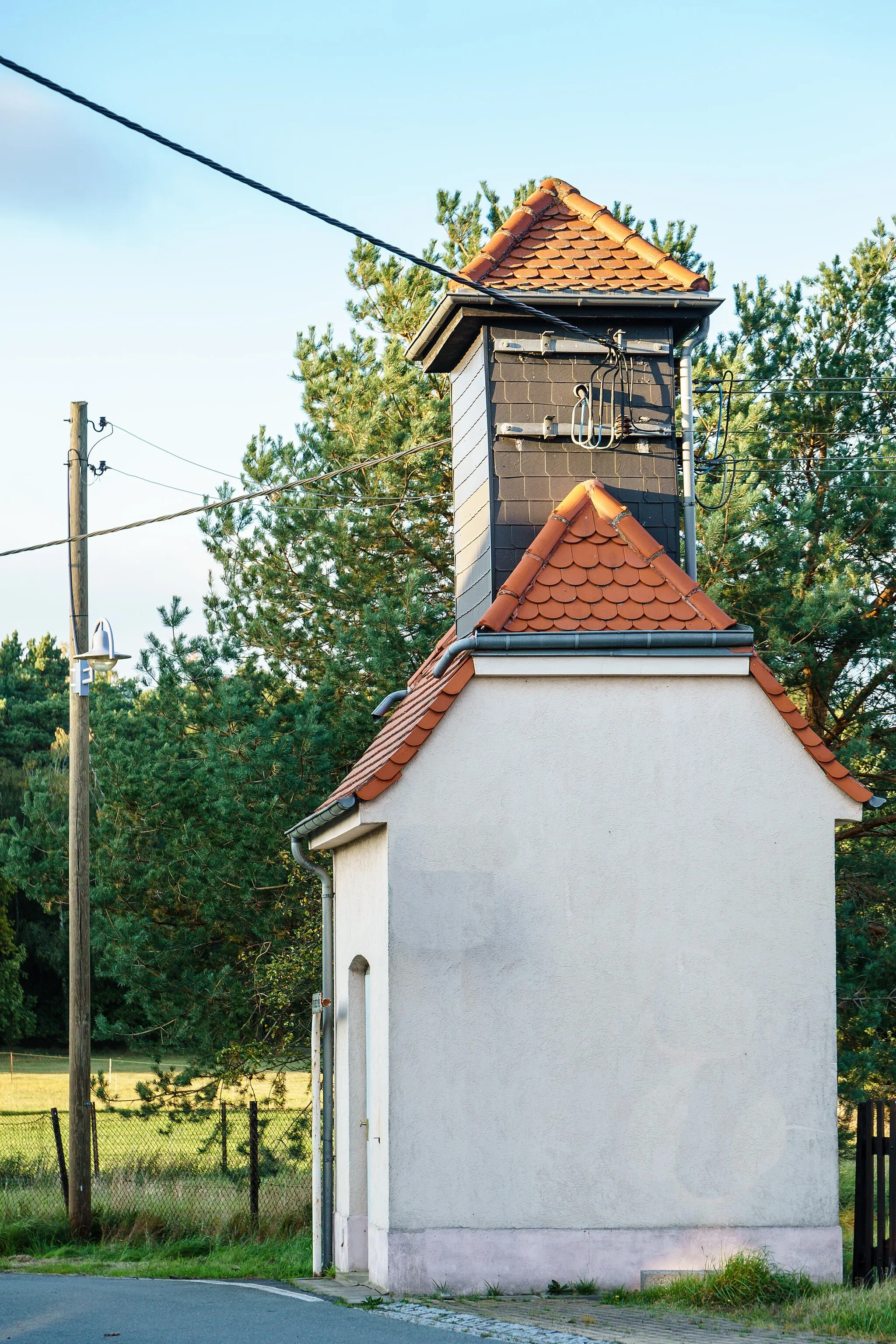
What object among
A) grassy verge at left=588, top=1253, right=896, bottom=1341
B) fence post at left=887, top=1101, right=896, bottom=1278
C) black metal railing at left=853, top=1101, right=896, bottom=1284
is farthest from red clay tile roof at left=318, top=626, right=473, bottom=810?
fence post at left=887, top=1101, right=896, bottom=1278

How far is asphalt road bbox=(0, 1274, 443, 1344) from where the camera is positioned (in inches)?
332

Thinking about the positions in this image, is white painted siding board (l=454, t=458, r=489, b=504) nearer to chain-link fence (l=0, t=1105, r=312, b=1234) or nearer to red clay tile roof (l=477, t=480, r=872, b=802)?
red clay tile roof (l=477, t=480, r=872, b=802)

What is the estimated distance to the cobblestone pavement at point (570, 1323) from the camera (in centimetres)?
816

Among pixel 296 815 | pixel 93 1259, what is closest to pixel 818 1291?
pixel 93 1259

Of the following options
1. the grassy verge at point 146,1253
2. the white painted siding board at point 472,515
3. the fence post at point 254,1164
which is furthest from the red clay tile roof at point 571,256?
the fence post at point 254,1164

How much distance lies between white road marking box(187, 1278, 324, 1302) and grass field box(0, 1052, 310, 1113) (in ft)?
29.9

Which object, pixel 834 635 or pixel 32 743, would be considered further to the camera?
pixel 32 743

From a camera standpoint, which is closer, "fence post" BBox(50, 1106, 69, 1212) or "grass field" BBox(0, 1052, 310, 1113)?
Answer: "fence post" BBox(50, 1106, 69, 1212)

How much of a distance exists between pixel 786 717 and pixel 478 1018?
10.2 feet

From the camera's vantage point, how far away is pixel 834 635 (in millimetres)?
17984

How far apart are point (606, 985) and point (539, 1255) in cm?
184

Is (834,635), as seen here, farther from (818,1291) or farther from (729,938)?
(818,1291)

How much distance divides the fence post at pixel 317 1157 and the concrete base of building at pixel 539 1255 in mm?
2120

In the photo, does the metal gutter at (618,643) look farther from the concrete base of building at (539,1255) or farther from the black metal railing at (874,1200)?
the concrete base of building at (539,1255)
